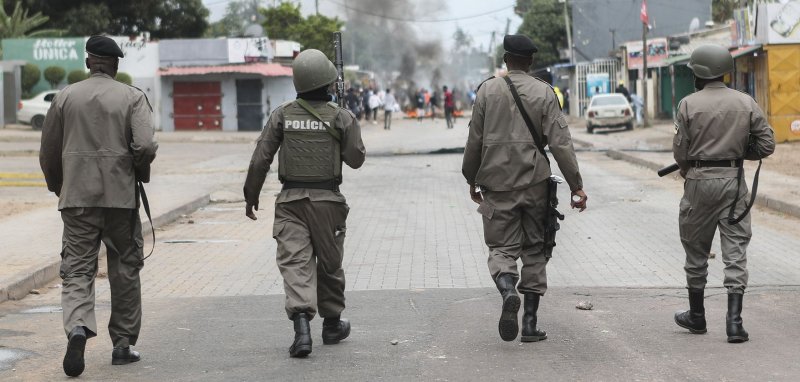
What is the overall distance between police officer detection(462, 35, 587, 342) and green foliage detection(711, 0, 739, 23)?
184 ft

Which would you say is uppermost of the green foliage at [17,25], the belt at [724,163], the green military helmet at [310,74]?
the green foliage at [17,25]

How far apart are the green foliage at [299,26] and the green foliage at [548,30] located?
13383 mm

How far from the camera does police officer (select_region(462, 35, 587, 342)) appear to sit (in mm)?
6473

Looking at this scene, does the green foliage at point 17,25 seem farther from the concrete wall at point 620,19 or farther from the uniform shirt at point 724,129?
the uniform shirt at point 724,129

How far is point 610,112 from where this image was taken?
38.8 metres

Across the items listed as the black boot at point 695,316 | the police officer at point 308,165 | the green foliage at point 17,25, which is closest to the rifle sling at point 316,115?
the police officer at point 308,165

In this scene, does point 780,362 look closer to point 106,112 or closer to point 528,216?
point 528,216

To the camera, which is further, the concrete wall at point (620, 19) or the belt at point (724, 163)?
the concrete wall at point (620, 19)

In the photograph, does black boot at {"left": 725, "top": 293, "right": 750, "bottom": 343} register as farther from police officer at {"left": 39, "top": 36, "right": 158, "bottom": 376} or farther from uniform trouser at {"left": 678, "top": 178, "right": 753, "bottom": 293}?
police officer at {"left": 39, "top": 36, "right": 158, "bottom": 376}

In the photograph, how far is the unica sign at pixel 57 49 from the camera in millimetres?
44688

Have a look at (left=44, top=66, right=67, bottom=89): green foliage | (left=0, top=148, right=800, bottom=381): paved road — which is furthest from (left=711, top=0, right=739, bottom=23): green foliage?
(left=0, top=148, right=800, bottom=381): paved road

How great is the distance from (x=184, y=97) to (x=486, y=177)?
4010 cm

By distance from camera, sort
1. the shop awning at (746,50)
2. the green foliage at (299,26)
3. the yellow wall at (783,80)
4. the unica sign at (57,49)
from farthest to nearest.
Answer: the green foliage at (299,26) → the unica sign at (57,49) → the shop awning at (746,50) → the yellow wall at (783,80)

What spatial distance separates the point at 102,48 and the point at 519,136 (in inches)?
91.0
